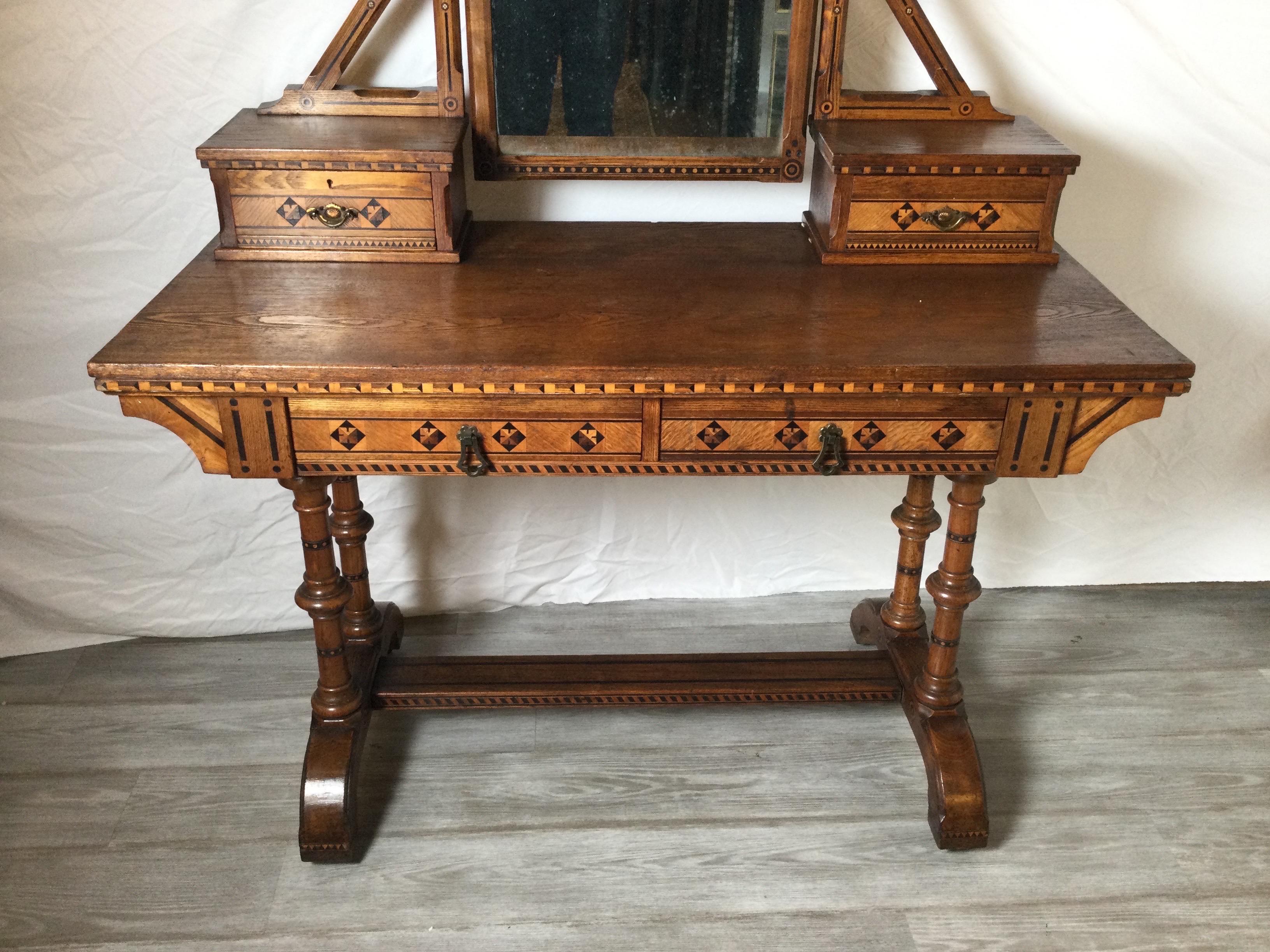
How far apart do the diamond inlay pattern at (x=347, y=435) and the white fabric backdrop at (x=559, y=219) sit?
78 centimetres

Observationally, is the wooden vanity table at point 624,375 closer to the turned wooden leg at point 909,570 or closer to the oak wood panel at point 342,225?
the oak wood panel at point 342,225

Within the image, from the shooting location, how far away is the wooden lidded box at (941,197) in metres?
1.98

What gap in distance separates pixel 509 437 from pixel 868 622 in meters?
1.23

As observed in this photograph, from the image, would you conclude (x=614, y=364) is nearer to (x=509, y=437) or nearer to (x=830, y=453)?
(x=509, y=437)

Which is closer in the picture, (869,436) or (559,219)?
(869,436)

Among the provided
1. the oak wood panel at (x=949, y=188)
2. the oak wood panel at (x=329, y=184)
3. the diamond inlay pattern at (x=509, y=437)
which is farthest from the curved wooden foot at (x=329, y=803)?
the oak wood panel at (x=949, y=188)

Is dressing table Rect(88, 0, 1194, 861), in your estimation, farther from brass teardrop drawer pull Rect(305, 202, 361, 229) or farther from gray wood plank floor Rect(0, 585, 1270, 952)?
gray wood plank floor Rect(0, 585, 1270, 952)

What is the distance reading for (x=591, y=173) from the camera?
2180mm

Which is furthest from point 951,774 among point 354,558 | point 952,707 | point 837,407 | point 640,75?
point 640,75

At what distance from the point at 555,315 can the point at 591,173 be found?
1.60 ft

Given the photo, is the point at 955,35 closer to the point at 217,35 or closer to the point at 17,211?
the point at 217,35

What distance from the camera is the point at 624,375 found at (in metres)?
1.65

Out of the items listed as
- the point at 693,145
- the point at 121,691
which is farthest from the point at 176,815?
the point at 693,145

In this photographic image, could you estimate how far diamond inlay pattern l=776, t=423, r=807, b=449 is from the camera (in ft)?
5.75
